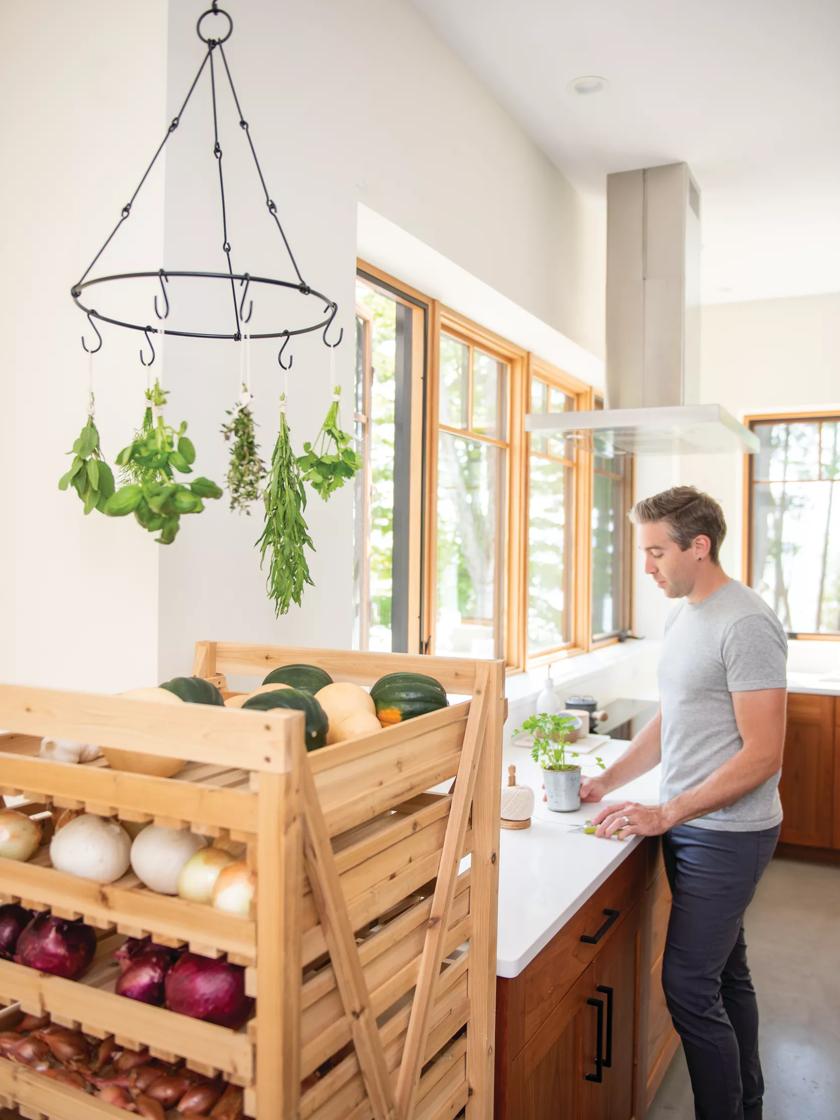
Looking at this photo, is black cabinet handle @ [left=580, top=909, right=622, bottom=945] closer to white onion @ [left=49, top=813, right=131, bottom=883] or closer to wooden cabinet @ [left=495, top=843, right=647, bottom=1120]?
wooden cabinet @ [left=495, top=843, right=647, bottom=1120]

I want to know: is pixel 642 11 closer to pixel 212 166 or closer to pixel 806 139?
pixel 806 139

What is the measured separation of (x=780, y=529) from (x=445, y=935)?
467 centimetres

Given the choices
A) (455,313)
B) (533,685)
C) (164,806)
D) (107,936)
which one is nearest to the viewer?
(164,806)

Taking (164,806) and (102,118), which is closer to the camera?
(164,806)

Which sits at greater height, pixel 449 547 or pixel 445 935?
pixel 449 547

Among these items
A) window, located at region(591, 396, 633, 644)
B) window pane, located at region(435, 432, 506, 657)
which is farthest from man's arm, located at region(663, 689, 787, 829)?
window, located at region(591, 396, 633, 644)

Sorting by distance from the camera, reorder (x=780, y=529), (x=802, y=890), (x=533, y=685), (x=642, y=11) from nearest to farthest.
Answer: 1. (x=642, y=11)
2. (x=533, y=685)
3. (x=802, y=890)
4. (x=780, y=529)

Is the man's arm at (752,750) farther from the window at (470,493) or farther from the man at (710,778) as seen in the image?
the window at (470,493)

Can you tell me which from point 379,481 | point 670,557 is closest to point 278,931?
point 670,557

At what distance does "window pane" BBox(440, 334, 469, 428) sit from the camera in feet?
11.3

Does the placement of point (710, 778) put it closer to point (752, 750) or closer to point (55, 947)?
point (752, 750)

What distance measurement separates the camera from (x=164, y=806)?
96 cm

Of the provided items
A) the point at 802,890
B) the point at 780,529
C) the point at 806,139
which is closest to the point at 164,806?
the point at 806,139

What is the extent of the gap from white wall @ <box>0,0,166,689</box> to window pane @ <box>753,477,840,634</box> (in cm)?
444
